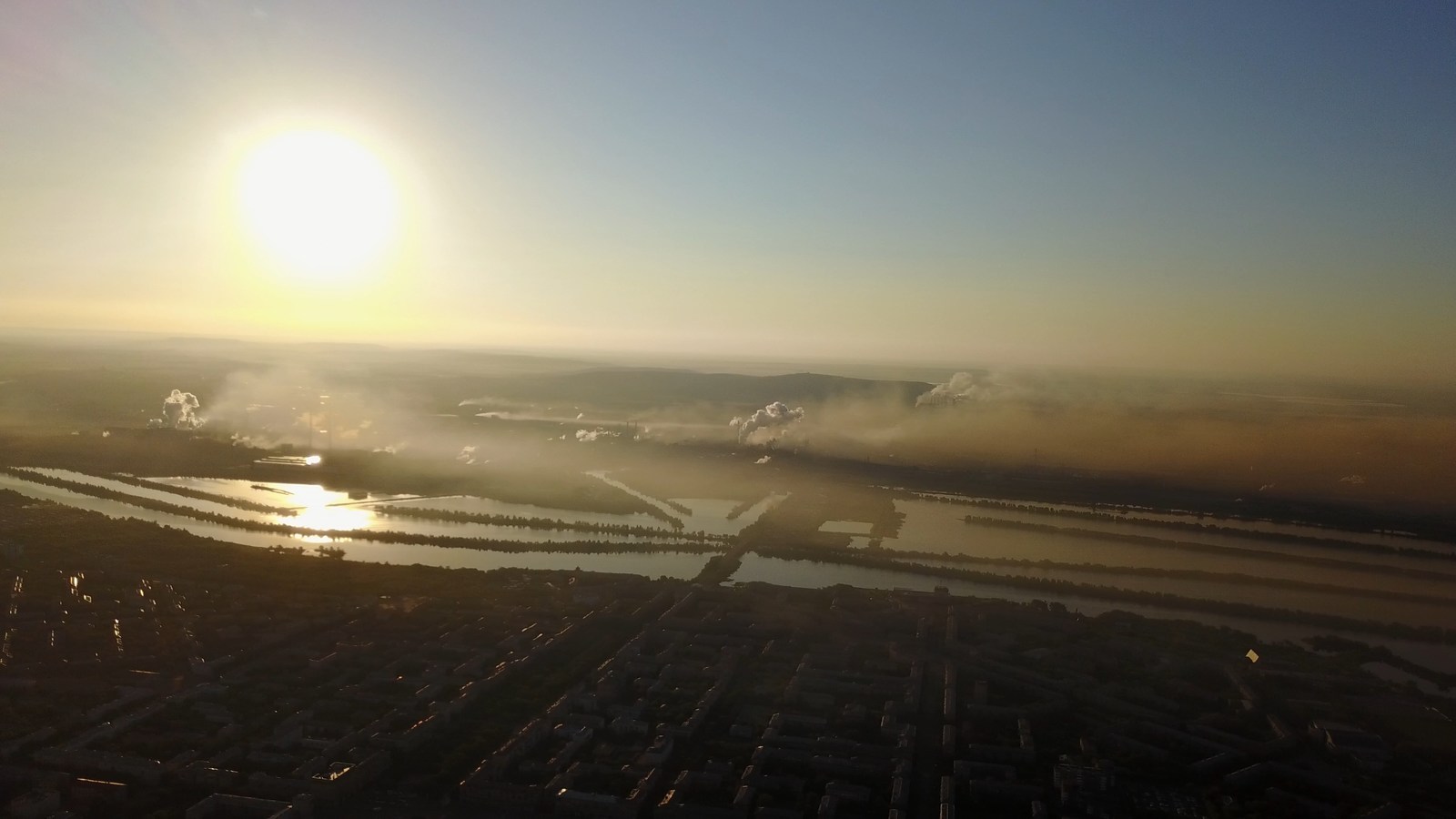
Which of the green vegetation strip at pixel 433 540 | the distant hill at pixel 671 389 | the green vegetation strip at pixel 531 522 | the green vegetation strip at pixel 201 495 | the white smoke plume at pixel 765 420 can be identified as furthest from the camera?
the distant hill at pixel 671 389

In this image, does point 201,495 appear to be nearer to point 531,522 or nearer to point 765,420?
point 531,522

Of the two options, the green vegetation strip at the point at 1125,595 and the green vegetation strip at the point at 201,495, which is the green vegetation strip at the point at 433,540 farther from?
the green vegetation strip at the point at 1125,595

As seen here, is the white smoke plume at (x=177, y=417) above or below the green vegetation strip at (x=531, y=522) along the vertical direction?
above

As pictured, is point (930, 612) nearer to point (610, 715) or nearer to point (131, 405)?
point (610, 715)

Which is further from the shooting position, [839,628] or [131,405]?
[131,405]

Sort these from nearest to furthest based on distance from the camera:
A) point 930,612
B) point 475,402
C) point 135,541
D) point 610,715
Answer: point 610,715
point 930,612
point 135,541
point 475,402

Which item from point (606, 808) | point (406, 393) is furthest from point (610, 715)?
point (406, 393)

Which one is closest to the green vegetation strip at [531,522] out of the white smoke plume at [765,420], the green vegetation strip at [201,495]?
the green vegetation strip at [201,495]

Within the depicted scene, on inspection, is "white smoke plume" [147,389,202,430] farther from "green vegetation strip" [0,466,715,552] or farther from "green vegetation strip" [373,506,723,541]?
"green vegetation strip" [373,506,723,541]
